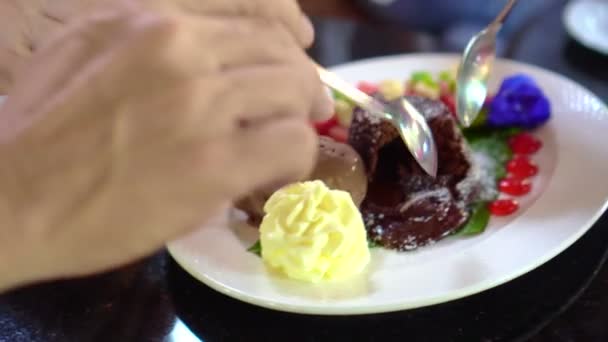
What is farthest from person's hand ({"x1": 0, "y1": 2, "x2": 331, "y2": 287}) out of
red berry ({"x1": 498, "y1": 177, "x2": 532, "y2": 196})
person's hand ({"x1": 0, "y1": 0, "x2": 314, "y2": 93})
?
red berry ({"x1": 498, "y1": 177, "x2": 532, "y2": 196})

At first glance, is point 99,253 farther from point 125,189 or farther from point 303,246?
point 303,246

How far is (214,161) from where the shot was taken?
441mm

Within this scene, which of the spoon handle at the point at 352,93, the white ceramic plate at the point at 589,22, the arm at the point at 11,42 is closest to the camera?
the arm at the point at 11,42

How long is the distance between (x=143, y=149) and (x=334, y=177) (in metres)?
0.45

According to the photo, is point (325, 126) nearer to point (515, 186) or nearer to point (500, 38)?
point (515, 186)

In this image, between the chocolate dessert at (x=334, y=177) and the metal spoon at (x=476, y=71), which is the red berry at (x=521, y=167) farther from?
the chocolate dessert at (x=334, y=177)

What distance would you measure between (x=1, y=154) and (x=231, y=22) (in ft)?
0.56

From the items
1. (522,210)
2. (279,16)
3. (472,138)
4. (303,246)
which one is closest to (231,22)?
(279,16)

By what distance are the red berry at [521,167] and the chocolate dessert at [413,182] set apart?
0.17 ft

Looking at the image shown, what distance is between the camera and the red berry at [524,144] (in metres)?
0.96

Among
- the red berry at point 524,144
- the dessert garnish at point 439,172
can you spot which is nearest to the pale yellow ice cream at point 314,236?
the dessert garnish at point 439,172

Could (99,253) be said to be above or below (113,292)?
above

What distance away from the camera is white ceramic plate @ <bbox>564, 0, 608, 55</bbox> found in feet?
3.71

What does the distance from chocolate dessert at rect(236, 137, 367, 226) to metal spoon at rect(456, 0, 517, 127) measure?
0.18 metres
